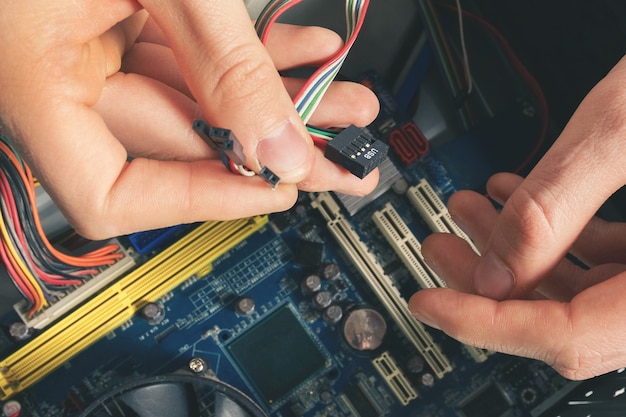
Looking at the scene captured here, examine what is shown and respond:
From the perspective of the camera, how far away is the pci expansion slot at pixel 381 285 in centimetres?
197

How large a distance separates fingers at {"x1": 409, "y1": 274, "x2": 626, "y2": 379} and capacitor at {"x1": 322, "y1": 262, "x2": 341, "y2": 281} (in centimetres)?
53

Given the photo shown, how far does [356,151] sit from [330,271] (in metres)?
0.50

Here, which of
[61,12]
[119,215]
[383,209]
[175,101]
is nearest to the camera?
[61,12]

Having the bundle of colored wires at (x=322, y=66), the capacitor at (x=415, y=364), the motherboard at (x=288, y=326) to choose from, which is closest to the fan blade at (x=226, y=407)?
the motherboard at (x=288, y=326)

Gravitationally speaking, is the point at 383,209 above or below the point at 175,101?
below

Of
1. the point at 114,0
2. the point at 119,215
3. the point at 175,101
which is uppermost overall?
the point at 114,0

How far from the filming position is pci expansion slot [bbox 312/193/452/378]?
1.97 metres

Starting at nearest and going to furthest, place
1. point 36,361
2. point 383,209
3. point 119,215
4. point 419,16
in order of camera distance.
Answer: point 119,215 → point 36,361 → point 383,209 → point 419,16

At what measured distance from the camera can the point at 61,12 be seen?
1382 mm

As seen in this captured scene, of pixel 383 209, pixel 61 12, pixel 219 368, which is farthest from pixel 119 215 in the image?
pixel 383 209

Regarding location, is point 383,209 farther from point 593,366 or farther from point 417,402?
point 593,366

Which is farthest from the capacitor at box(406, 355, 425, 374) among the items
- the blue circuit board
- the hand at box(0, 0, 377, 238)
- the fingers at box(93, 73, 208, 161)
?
the fingers at box(93, 73, 208, 161)

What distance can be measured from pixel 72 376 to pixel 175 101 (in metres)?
0.90

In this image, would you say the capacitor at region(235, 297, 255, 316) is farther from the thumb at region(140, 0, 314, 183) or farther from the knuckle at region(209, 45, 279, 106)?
the knuckle at region(209, 45, 279, 106)
